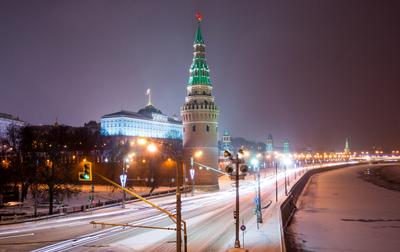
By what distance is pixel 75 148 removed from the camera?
115 meters

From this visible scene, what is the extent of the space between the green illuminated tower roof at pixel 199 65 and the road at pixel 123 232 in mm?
35695

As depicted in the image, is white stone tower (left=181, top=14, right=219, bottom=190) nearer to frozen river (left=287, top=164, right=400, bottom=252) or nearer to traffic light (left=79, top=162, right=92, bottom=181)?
frozen river (left=287, top=164, right=400, bottom=252)

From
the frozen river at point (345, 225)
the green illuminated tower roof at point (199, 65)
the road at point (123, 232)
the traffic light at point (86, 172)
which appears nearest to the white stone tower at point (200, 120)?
the green illuminated tower roof at point (199, 65)

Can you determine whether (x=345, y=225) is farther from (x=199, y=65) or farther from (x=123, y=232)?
(x=199, y=65)

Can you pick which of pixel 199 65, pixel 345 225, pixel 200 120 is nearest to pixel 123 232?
pixel 345 225

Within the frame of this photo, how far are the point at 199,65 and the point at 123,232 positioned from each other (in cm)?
5048

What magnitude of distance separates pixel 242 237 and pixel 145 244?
7.39 metres

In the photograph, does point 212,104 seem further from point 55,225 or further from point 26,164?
point 55,225

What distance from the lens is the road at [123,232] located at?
31.0 metres

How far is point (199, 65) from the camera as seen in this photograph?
3253 inches

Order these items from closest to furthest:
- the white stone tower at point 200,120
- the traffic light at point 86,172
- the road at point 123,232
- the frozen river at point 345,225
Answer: the traffic light at point 86,172 < the road at point 123,232 < the frozen river at point 345,225 < the white stone tower at point 200,120

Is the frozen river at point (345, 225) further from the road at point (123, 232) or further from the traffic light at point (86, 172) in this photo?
the traffic light at point (86, 172)


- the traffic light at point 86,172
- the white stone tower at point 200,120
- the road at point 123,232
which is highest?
the white stone tower at point 200,120

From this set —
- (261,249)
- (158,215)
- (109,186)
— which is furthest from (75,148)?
(261,249)
